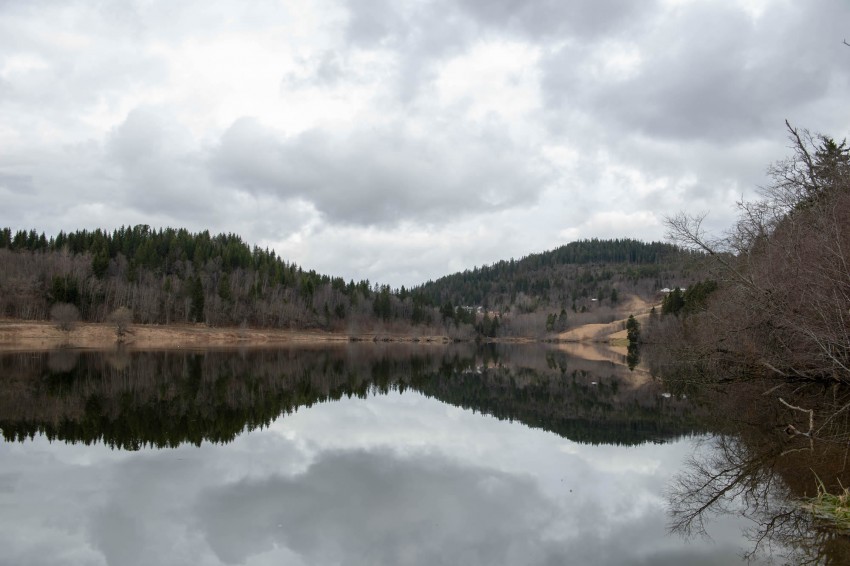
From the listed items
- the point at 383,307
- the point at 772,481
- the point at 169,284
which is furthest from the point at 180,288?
the point at 772,481

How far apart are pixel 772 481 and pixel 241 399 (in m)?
20.8

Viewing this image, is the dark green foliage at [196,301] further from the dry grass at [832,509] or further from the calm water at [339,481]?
the dry grass at [832,509]

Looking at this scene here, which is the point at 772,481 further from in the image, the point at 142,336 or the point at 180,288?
the point at 180,288

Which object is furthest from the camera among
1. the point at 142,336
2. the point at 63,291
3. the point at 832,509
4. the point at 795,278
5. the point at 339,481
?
the point at 63,291

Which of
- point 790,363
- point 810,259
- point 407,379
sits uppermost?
point 810,259

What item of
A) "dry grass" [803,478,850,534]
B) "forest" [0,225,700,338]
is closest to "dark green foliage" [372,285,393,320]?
"forest" [0,225,700,338]

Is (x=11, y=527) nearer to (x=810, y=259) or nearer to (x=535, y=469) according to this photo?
(x=535, y=469)

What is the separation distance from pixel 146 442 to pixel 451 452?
333 inches

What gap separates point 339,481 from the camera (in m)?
12.0

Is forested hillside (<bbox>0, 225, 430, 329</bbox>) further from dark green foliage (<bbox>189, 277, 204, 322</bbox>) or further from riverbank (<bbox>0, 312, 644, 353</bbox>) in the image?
riverbank (<bbox>0, 312, 644, 353</bbox>)

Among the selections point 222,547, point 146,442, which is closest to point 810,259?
point 222,547

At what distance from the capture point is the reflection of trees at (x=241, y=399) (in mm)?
17562

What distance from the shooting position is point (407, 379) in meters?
39.5

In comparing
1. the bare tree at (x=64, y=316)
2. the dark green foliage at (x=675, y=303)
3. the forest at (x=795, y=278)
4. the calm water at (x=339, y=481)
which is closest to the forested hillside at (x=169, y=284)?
the bare tree at (x=64, y=316)
